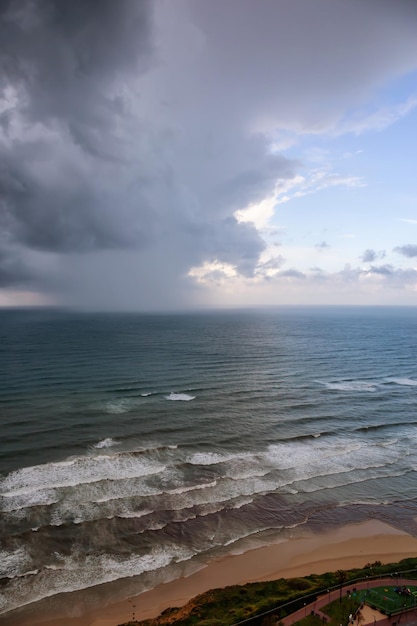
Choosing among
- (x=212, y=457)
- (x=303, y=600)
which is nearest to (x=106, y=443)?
(x=212, y=457)

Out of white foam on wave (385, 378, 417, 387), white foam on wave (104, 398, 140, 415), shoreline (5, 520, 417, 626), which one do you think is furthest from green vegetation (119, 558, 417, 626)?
white foam on wave (385, 378, 417, 387)

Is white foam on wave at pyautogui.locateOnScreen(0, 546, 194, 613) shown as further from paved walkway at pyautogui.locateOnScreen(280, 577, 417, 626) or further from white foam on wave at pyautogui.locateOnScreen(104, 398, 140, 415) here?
white foam on wave at pyautogui.locateOnScreen(104, 398, 140, 415)

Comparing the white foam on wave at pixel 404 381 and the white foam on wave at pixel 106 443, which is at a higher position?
the white foam on wave at pixel 106 443

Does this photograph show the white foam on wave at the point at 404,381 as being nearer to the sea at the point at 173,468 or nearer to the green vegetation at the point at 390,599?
the sea at the point at 173,468

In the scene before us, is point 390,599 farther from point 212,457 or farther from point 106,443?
point 106,443

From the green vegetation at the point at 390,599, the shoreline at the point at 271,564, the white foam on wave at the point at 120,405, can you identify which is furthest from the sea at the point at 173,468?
the green vegetation at the point at 390,599

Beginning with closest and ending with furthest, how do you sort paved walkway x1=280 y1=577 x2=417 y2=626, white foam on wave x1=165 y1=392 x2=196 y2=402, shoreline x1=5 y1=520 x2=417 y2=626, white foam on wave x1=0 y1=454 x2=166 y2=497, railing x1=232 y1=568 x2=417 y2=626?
paved walkway x1=280 y1=577 x2=417 y2=626 → railing x1=232 y1=568 x2=417 y2=626 → shoreline x1=5 y1=520 x2=417 y2=626 → white foam on wave x1=0 y1=454 x2=166 y2=497 → white foam on wave x1=165 y1=392 x2=196 y2=402
